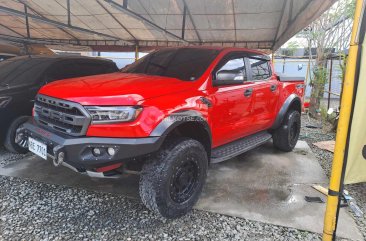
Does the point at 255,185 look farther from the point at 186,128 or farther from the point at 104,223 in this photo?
the point at 104,223

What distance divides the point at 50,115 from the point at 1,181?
145 cm

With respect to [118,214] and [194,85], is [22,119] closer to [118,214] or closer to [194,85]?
[118,214]

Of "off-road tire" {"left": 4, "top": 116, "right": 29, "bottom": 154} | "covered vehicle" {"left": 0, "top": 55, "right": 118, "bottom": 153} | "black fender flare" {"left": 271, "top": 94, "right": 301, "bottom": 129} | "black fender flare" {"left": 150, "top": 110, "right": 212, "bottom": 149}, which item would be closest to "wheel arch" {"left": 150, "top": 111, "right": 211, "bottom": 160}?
"black fender flare" {"left": 150, "top": 110, "right": 212, "bottom": 149}

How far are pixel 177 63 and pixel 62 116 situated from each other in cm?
158

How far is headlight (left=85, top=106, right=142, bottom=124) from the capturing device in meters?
2.41

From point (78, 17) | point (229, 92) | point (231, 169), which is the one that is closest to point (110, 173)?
point (229, 92)

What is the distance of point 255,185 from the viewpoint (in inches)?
143

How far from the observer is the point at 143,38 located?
8852mm

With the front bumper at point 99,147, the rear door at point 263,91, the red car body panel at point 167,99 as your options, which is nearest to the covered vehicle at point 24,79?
the front bumper at point 99,147

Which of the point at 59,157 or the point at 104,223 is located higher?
the point at 59,157

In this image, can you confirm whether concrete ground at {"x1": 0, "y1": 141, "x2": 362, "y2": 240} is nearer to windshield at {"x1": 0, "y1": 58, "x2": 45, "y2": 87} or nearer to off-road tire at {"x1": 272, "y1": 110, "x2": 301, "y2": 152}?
off-road tire at {"x1": 272, "y1": 110, "x2": 301, "y2": 152}

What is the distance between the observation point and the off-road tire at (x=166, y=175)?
2.52 m

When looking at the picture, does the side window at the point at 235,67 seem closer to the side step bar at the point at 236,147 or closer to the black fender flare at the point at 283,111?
the side step bar at the point at 236,147

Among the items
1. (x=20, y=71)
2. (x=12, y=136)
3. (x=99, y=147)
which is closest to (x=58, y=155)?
(x=99, y=147)
